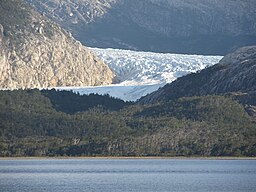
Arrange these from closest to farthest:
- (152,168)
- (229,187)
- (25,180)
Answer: (229,187) → (25,180) → (152,168)

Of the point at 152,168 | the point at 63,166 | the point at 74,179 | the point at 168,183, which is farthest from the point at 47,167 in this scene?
the point at 168,183

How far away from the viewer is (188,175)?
16150 centimetres

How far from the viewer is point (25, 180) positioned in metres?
152

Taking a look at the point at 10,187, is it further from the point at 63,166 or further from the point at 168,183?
the point at 63,166

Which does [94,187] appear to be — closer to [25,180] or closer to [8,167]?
[25,180]

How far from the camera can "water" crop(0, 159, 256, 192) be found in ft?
455

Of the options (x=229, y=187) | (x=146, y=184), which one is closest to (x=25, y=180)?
(x=146, y=184)

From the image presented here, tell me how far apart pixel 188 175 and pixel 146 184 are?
17888mm

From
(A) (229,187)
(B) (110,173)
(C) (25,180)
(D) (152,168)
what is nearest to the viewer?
(A) (229,187)

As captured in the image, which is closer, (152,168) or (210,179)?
(210,179)

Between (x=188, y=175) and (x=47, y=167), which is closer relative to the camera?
(x=188, y=175)

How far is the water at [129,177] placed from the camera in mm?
138625

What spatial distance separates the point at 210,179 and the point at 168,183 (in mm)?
8754

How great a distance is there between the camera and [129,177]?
159 m
